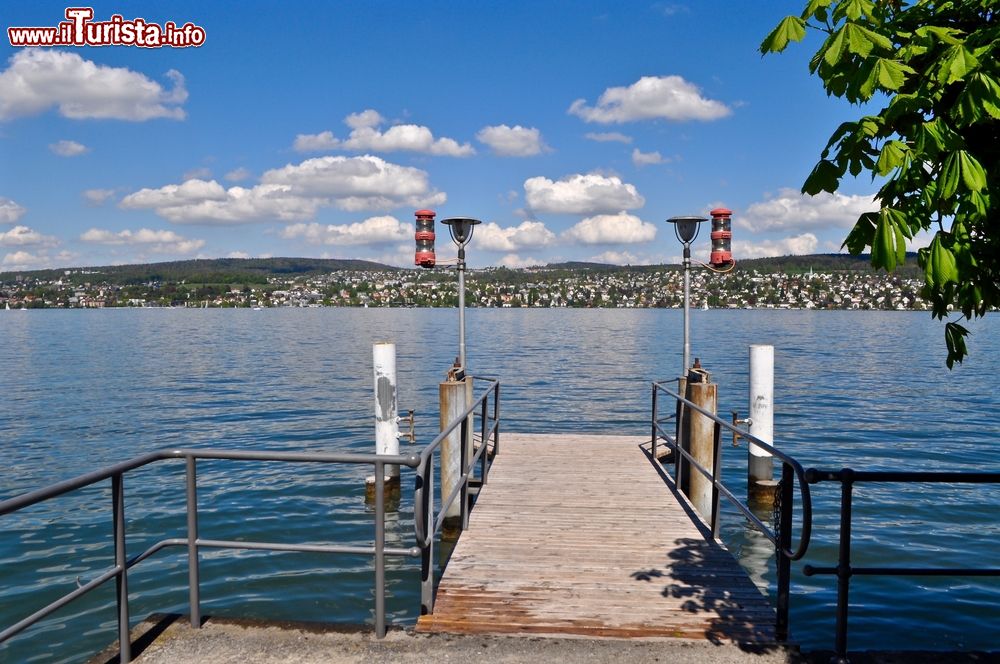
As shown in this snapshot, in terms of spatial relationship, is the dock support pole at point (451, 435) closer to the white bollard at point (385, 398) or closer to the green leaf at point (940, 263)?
the white bollard at point (385, 398)

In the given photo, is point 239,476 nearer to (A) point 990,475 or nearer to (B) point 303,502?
(B) point 303,502

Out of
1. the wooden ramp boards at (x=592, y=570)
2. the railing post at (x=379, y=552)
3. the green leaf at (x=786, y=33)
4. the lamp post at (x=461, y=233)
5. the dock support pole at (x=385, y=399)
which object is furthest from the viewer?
the dock support pole at (x=385, y=399)

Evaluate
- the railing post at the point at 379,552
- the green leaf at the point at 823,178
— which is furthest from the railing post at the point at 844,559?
the railing post at the point at 379,552

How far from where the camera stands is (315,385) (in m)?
32.4

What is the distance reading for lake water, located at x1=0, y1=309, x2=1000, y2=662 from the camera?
8.38 meters

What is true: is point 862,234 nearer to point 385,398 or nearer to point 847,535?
point 847,535

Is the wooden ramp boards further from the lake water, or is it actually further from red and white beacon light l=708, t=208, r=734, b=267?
red and white beacon light l=708, t=208, r=734, b=267

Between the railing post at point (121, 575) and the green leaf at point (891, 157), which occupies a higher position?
the green leaf at point (891, 157)

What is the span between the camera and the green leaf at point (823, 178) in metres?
2.79

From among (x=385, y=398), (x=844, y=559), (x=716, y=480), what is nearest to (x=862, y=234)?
(x=844, y=559)

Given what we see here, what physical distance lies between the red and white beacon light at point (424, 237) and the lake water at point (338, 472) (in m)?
4.00

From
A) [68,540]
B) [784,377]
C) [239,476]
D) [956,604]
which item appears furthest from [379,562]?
[784,377]

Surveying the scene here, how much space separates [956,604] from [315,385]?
27.2 m

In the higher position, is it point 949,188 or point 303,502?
Answer: point 949,188
